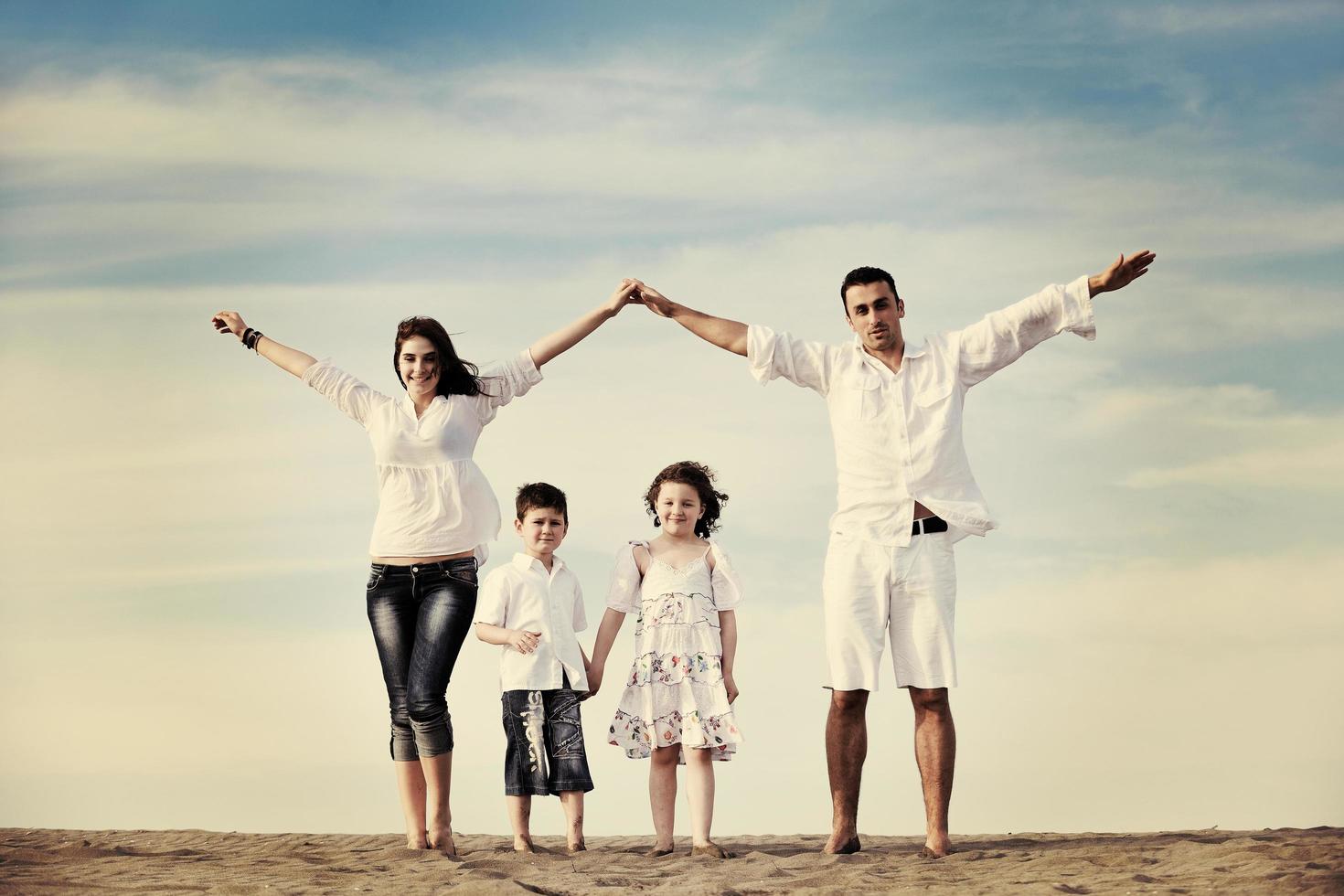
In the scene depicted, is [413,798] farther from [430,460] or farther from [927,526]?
[927,526]

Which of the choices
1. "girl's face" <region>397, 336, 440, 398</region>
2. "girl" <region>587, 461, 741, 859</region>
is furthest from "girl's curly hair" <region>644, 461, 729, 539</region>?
"girl's face" <region>397, 336, 440, 398</region>

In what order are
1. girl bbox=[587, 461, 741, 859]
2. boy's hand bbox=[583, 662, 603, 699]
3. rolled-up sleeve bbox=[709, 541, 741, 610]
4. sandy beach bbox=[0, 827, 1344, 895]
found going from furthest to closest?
boy's hand bbox=[583, 662, 603, 699]
rolled-up sleeve bbox=[709, 541, 741, 610]
girl bbox=[587, 461, 741, 859]
sandy beach bbox=[0, 827, 1344, 895]

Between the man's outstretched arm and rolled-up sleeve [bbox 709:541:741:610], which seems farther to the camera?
rolled-up sleeve [bbox 709:541:741:610]

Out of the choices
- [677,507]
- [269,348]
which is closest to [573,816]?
[677,507]

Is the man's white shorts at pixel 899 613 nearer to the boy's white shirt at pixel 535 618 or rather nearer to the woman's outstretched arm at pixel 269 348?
the boy's white shirt at pixel 535 618

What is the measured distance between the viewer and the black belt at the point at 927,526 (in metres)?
4.77

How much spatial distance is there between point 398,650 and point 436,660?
0.56 feet

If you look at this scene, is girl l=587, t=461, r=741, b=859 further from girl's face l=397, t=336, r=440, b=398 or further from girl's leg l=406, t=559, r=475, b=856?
girl's face l=397, t=336, r=440, b=398

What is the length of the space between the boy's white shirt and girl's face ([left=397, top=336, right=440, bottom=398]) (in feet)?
2.61

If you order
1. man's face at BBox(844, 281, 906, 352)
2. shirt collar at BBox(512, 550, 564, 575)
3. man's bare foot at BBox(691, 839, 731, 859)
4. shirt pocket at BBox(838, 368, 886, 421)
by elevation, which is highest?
man's face at BBox(844, 281, 906, 352)

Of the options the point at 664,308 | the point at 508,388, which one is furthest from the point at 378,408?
the point at 664,308

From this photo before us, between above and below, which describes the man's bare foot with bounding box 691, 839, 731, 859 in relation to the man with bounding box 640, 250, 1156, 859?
below

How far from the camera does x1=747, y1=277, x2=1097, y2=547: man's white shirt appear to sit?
4785 millimetres

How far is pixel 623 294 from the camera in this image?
205 inches
